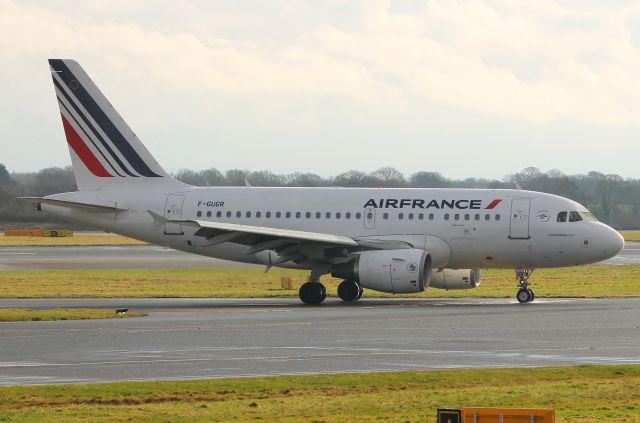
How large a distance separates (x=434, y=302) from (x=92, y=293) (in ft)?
44.0

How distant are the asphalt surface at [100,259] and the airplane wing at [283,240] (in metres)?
6.80

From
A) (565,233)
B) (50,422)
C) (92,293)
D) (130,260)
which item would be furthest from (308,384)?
(130,260)

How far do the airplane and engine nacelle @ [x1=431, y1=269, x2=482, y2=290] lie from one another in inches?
1.8

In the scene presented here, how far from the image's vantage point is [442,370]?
920 inches

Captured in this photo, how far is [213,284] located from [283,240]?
6.85 metres

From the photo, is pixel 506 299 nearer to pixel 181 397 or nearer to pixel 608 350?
pixel 608 350

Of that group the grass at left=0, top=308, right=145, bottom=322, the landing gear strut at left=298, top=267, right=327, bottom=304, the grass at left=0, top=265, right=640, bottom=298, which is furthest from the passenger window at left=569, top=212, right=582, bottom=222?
the grass at left=0, top=308, right=145, bottom=322

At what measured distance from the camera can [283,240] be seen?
42750mm

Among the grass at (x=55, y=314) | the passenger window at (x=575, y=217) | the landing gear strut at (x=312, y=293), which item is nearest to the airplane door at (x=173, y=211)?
the landing gear strut at (x=312, y=293)

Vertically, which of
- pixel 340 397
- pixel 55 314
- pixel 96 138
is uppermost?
pixel 96 138

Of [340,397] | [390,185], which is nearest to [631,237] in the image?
[390,185]

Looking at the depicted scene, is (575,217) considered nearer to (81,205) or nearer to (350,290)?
(350,290)

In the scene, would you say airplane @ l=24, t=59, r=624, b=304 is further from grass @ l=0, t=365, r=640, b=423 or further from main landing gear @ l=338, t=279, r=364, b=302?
grass @ l=0, t=365, r=640, b=423

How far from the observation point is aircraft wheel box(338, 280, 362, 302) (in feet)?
145
